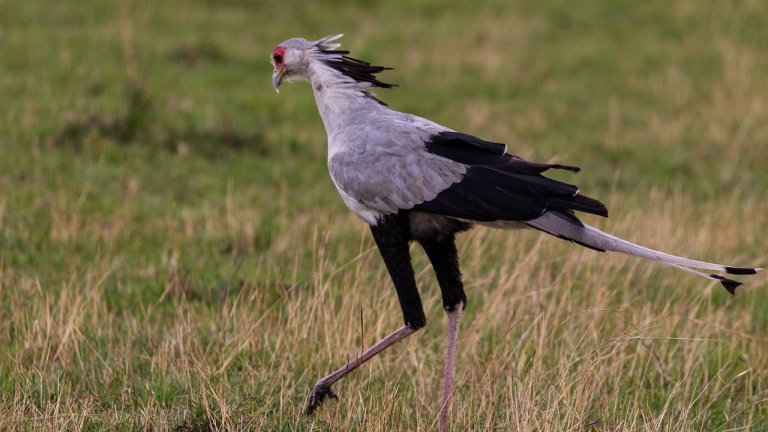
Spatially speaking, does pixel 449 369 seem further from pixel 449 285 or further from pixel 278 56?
pixel 278 56

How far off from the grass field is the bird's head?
85 centimetres

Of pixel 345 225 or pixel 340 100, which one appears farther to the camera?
pixel 345 225

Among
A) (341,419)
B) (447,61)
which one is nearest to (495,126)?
(447,61)

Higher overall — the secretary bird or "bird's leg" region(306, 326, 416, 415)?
the secretary bird

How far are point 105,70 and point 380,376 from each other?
6.00 metres

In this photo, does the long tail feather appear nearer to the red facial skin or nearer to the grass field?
the grass field

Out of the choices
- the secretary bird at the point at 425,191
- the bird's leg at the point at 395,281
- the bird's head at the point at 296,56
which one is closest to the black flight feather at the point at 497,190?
the secretary bird at the point at 425,191

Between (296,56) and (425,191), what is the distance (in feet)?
3.20

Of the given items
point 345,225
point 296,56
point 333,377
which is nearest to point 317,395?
point 333,377

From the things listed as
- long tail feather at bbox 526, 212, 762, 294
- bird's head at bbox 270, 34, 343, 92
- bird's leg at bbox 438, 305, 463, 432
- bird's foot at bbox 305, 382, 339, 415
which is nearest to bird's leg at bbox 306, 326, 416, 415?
bird's foot at bbox 305, 382, 339, 415

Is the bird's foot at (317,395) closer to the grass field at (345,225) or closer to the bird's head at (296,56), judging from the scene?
the grass field at (345,225)

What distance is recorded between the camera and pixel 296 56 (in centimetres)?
488

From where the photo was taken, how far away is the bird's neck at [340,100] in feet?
15.2

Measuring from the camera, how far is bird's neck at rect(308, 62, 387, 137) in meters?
4.63
